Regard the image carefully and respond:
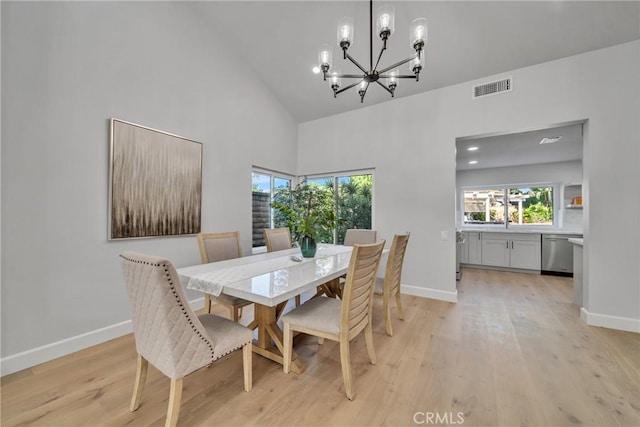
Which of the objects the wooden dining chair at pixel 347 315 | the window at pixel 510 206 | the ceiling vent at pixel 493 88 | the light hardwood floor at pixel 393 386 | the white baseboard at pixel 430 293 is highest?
the ceiling vent at pixel 493 88

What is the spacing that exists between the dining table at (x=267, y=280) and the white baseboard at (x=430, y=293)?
1.64 metres

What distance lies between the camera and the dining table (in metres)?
1.50

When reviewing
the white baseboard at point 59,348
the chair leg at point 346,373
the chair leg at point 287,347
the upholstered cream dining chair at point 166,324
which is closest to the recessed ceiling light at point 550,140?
the chair leg at point 346,373

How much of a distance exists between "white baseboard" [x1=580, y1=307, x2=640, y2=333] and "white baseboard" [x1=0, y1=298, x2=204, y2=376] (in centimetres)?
472

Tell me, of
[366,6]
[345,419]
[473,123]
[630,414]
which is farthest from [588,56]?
[345,419]

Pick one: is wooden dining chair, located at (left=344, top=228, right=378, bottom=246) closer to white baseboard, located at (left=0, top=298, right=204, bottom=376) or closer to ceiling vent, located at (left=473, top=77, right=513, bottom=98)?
ceiling vent, located at (left=473, top=77, right=513, bottom=98)

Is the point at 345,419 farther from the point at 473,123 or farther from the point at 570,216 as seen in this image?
the point at 570,216

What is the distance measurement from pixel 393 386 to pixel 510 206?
233 inches

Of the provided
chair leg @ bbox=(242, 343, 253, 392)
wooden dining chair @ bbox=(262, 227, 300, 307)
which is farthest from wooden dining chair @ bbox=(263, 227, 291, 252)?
chair leg @ bbox=(242, 343, 253, 392)

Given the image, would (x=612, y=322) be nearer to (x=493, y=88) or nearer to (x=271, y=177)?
(x=493, y=88)

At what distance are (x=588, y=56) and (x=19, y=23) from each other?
202 inches

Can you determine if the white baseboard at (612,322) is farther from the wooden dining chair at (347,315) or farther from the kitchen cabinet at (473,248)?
the kitchen cabinet at (473,248)

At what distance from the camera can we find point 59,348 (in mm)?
2027

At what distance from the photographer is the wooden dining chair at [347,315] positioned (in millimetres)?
1556
